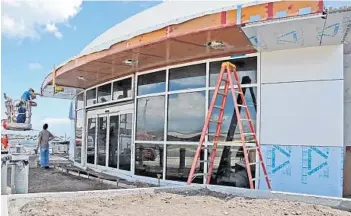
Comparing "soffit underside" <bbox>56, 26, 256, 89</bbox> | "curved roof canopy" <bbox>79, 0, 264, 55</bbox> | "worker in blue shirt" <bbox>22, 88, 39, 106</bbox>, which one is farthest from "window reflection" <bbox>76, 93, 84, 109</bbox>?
"curved roof canopy" <bbox>79, 0, 264, 55</bbox>

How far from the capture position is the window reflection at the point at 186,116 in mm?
8073

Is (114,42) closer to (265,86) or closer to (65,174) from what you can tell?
(265,86)

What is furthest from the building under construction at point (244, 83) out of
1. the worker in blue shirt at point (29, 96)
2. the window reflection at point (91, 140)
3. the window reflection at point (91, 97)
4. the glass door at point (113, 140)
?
the worker in blue shirt at point (29, 96)

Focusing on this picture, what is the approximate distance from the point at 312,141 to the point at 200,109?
2.38 m

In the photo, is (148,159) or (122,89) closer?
(148,159)

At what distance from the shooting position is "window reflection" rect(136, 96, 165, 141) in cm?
896

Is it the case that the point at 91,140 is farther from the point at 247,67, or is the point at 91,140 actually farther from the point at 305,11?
the point at 305,11

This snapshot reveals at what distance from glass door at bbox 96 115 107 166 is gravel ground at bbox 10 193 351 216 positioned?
282 inches

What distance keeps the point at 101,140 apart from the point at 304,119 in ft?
22.6

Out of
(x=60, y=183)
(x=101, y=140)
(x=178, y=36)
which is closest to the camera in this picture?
(x=178, y=36)

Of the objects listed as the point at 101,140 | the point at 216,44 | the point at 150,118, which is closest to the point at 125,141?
the point at 150,118

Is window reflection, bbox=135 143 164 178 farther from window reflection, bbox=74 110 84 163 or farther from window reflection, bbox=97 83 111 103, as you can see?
window reflection, bbox=74 110 84 163

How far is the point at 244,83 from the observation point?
7.45 metres

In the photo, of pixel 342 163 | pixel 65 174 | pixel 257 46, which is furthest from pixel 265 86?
pixel 65 174
